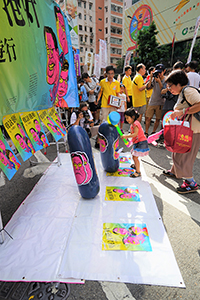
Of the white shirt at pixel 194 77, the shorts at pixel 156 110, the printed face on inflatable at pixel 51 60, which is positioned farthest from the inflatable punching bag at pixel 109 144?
the white shirt at pixel 194 77

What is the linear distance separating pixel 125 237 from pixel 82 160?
3.52 feet

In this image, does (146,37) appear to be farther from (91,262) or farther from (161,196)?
(91,262)

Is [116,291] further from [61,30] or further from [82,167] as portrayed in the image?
[61,30]

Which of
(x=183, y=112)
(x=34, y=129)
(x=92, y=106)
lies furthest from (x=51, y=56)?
(x=92, y=106)

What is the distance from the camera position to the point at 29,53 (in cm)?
187

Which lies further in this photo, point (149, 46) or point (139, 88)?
point (149, 46)

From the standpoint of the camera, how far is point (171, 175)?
3.18 m

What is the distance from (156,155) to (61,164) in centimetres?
220

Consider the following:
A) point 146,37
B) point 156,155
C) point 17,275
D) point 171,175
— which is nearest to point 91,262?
point 17,275

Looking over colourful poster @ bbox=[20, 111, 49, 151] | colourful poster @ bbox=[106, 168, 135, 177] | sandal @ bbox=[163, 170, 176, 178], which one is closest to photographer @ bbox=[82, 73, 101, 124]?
colourful poster @ bbox=[106, 168, 135, 177]

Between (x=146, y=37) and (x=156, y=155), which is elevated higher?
(x=146, y=37)

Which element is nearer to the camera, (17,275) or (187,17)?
(17,275)

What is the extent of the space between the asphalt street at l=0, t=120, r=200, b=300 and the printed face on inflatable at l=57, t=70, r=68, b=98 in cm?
160

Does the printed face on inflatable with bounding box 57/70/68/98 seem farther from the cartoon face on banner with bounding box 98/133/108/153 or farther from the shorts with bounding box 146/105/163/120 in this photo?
the shorts with bounding box 146/105/163/120
